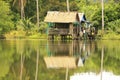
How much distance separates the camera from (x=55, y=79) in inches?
434

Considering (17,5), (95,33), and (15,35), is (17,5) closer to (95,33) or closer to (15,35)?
(15,35)

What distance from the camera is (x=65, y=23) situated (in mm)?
49500

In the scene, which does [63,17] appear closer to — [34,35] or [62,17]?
[62,17]

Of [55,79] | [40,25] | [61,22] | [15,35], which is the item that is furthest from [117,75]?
[40,25]

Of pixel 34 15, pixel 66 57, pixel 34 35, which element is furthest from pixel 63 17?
pixel 66 57

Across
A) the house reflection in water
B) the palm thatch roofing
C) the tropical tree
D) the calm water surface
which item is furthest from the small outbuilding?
the calm water surface

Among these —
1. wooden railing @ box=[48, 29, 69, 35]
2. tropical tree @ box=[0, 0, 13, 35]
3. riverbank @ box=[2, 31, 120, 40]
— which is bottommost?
riverbank @ box=[2, 31, 120, 40]

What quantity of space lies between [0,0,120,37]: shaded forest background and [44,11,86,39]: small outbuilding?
14.5 feet

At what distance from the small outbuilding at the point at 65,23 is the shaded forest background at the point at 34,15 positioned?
443 centimetres

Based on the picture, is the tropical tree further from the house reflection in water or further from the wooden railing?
the house reflection in water

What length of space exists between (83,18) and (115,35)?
466 centimetres

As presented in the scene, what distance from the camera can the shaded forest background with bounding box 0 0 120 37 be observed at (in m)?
53.7

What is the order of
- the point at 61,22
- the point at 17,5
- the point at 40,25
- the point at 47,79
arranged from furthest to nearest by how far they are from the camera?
the point at 17,5, the point at 40,25, the point at 61,22, the point at 47,79

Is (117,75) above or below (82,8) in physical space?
below
